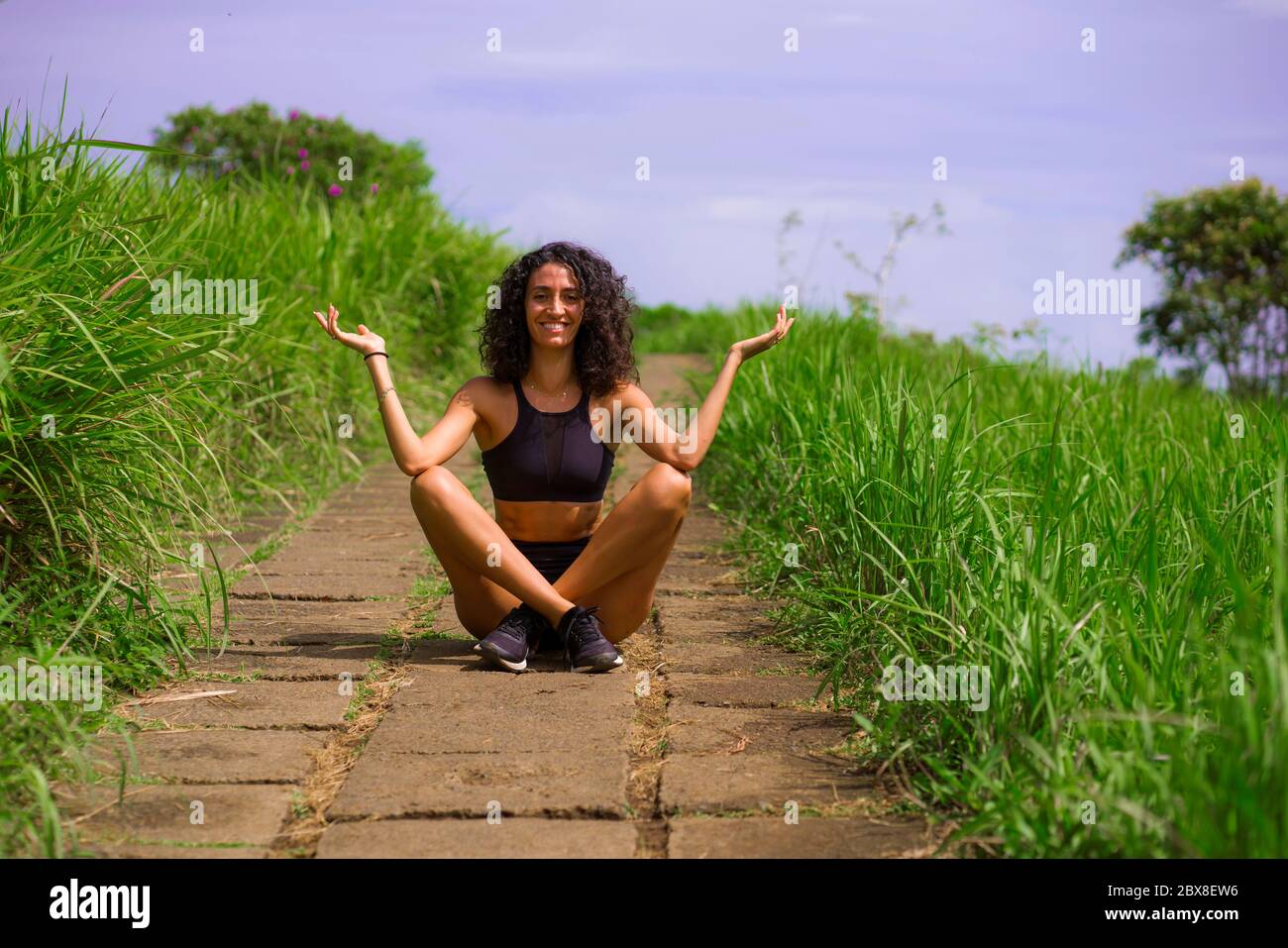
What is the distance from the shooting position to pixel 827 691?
333cm

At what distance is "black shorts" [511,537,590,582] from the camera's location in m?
3.71

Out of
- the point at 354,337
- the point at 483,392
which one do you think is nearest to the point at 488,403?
the point at 483,392

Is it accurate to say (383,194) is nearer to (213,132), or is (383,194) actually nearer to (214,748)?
Answer: (213,132)

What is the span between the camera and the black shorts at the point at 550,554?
12.2 ft

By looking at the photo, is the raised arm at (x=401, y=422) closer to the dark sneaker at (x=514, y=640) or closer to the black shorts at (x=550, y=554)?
the black shorts at (x=550, y=554)

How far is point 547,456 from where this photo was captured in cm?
363

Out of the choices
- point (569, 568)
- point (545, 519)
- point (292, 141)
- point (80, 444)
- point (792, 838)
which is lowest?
point (792, 838)

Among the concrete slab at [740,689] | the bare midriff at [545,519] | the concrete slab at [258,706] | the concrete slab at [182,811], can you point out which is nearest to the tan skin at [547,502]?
the bare midriff at [545,519]

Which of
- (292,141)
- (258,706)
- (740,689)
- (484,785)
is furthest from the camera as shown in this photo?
(292,141)

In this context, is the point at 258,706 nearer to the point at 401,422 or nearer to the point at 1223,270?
the point at 401,422

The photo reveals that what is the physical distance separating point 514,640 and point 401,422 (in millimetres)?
657

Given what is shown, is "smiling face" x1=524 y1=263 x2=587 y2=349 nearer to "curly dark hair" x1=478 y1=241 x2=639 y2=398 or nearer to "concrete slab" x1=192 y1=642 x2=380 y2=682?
"curly dark hair" x1=478 y1=241 x2=639 y2=398

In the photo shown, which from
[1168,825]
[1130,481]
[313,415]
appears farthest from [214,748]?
[313,415]
